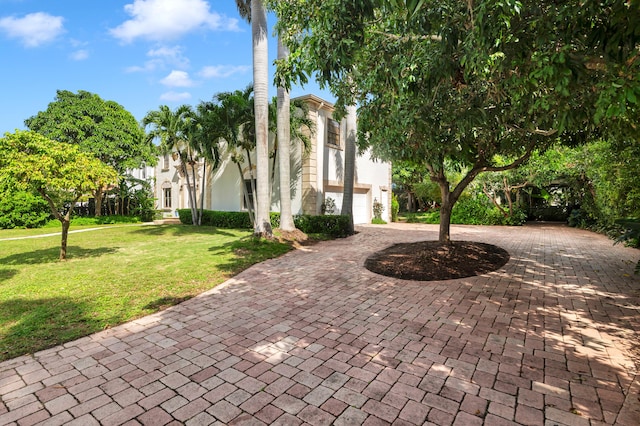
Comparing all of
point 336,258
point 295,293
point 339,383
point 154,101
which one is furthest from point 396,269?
point 154,101

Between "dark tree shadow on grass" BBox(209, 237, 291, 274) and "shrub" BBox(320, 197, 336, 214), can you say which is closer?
"dark tree shadow on grass" BBox(209, 237, 291, 274)

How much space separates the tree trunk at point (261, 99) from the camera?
1032 centimetres

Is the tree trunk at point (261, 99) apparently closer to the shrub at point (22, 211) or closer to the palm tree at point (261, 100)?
the palm tree at point (261, 100)

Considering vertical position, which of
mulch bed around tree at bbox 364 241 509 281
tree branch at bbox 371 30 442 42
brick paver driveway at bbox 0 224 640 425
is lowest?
brick paver driveway at bbox 0 224 640 425

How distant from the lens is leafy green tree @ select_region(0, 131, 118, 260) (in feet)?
21.0

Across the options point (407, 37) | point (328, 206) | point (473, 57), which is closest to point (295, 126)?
point (328, 206)

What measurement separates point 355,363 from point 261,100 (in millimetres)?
9686

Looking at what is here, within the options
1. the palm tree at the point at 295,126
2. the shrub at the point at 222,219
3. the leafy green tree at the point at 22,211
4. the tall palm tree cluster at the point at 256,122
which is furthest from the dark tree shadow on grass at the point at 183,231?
the leafy green tree at the point at 22,211

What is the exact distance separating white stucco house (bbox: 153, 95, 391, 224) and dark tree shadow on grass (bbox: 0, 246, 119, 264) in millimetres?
6504

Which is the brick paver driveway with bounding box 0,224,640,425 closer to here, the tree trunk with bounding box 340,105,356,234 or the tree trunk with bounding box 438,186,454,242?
the tree trunk with bounding box 438,186,454,242

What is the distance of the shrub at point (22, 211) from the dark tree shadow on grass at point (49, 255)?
395 inches

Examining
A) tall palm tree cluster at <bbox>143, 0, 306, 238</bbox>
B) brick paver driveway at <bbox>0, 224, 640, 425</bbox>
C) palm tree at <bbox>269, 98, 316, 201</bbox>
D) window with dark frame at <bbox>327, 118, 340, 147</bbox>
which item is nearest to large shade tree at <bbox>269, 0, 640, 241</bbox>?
brick paver driveway at <bbox>0, 224, 640, 425</bbox>

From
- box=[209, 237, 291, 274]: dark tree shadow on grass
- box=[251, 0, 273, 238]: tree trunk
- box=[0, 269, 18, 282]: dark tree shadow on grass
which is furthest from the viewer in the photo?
box=[251, 0, 273, 238]: tree trunk

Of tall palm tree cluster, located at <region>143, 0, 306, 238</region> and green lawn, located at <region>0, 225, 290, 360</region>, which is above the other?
tall palm tree cluster, located at <region>143, 0, 306, 238</region>
